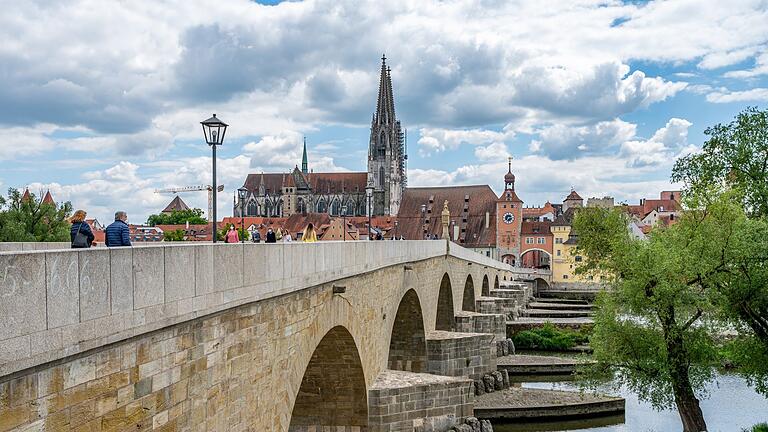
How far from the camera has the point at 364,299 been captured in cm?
1667

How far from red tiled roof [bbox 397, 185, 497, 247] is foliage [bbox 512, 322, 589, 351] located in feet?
170

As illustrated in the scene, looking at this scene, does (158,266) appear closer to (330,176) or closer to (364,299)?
(364,299)

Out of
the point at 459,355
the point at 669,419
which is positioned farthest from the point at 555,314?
the point at 669,419

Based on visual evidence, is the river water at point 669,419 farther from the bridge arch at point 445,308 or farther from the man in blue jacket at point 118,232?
the man in blue jacket at point 118,232

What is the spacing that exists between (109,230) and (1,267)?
4.28 m

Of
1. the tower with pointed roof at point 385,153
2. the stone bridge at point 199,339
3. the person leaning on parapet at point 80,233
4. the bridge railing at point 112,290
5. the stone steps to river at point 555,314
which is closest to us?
the bridge railing at point 112,290

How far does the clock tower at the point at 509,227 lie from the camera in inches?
3895

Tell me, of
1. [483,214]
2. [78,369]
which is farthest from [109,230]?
[483,214]

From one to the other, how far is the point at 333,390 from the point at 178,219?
369 feet

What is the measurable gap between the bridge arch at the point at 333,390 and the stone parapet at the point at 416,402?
465 mm

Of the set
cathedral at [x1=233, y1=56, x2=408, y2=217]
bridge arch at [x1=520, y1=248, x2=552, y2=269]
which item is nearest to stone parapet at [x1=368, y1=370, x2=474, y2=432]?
bridge arch at [x1=520, y1=248, x2=552, y2=269]

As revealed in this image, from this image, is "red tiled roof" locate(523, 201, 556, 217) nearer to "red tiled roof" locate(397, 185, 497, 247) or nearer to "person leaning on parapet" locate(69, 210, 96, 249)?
"red tiled roof" locate(397, 185, 497, 247)

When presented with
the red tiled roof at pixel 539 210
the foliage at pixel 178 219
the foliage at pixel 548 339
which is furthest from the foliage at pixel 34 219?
the red tiled roof at pixel 539 210

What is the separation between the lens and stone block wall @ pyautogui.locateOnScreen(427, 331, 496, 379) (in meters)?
29.2
